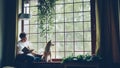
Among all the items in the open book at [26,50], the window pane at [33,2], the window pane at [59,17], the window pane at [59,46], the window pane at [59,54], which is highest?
the window pane at [33,2]

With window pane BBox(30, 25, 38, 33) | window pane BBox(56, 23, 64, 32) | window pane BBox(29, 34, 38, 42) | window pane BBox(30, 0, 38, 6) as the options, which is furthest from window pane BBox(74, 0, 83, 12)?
window pane BBox(29, 34, 38, 42)

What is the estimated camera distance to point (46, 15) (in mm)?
7715

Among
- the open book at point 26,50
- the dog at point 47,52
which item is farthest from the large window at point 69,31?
the open book at point 26,50

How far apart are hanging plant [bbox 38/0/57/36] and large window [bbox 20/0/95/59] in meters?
0.08

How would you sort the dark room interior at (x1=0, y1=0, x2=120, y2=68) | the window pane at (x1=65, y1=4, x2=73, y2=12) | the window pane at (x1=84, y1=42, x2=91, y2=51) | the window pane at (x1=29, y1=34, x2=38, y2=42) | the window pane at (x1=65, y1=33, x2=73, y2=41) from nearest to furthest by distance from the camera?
1. the dark room interior at (x1=0, y1=0, x2=120, y2=68)
2. the window pane at (x1=84, y1=42, x2=91, y2=51)
3. the window pane at (x1=65, y1=33, x2=73, y2=41)
4. the window pane at (x1=65, y1=4, x2=73, y2=12)
5. the window pane at (x1=29, y1=34, x2=38, y2=42)

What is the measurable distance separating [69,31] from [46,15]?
0.72 m

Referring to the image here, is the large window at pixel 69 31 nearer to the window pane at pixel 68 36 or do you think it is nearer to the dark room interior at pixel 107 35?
the window pane at pixel 68 36

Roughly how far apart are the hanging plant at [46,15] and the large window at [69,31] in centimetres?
8

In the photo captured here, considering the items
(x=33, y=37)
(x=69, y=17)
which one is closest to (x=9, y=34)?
(x=33, y=37)

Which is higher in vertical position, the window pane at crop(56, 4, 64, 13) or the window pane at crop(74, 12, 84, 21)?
the window pane at crop(56, 4, 64, 13)

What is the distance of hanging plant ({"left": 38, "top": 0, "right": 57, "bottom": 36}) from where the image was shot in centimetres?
771

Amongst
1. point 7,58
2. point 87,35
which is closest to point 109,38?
point 87,35

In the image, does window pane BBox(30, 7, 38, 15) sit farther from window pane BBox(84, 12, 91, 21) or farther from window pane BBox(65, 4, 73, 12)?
window pane BBox(84, 12, 91, 21)

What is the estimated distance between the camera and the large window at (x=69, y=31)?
7.53m
